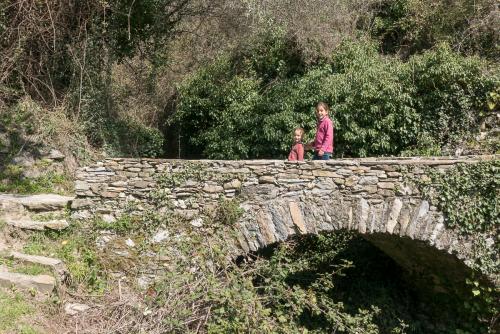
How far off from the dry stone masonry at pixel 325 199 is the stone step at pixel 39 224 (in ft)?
5.78

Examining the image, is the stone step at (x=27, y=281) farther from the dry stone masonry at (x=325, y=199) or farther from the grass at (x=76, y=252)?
the dry stone masonry at (x=325, y=199)

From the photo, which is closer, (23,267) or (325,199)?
(23,267)

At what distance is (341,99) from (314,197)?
512 cm

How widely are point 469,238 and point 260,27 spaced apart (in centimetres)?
815

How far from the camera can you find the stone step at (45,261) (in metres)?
6.57

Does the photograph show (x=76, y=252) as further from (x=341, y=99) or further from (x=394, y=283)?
(x=341, y=99)

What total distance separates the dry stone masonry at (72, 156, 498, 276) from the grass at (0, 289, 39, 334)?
2278mm

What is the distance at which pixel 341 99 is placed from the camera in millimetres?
11586

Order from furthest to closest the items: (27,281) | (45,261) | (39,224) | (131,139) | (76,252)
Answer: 1. (131,139)
2. (39,224)
3. (76,252)
4. (45,261)
5. (27,281)

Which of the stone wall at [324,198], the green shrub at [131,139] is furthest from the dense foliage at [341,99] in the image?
the stone wall at [324,198]

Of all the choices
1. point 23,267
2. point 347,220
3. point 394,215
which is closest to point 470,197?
point 394,215

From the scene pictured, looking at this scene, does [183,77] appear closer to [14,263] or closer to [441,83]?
[441,83]

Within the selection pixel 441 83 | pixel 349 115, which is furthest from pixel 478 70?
pixel 349 115

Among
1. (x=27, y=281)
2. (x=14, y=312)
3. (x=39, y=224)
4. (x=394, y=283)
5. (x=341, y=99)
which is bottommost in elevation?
(x=394, y=283)
